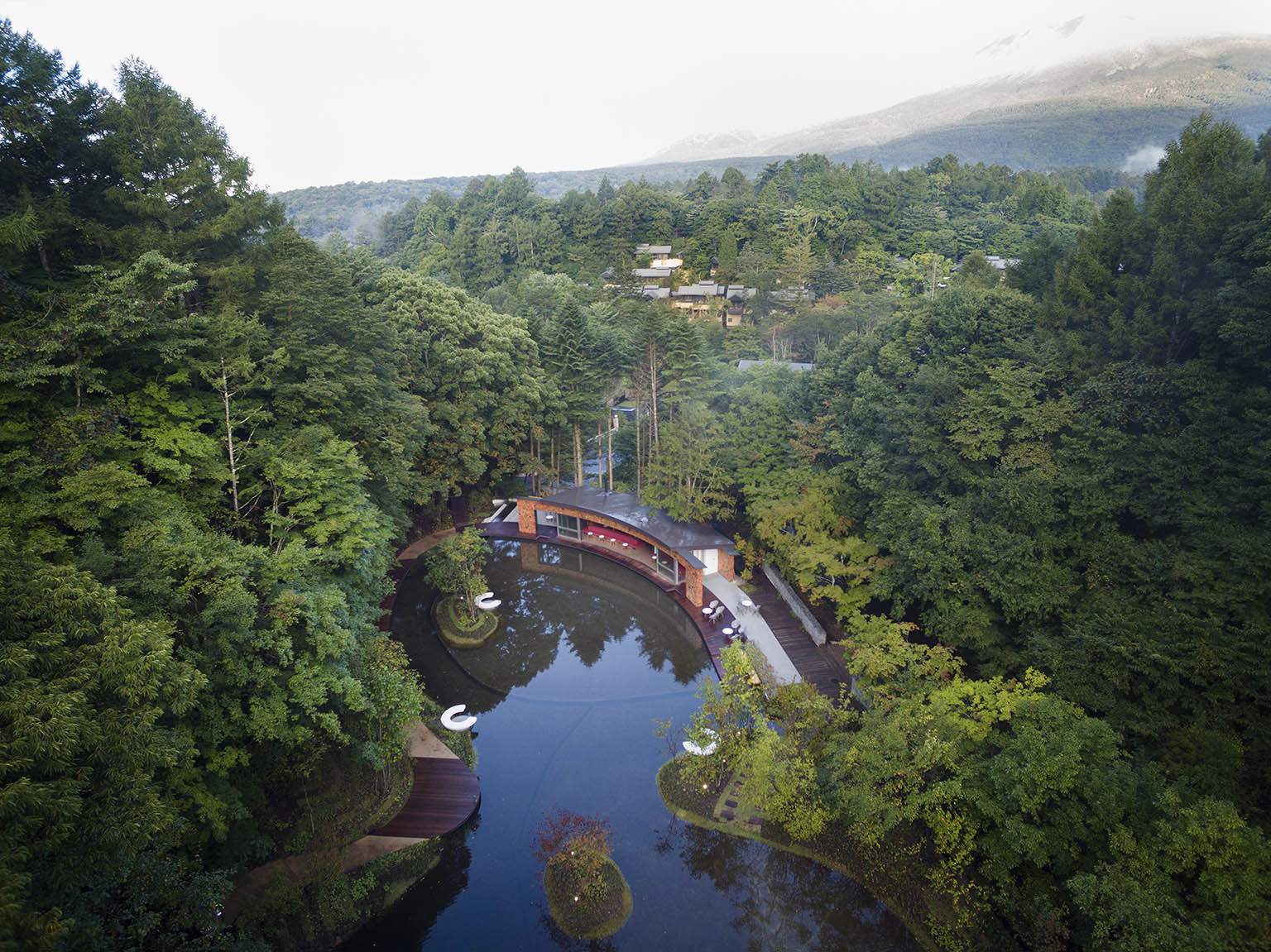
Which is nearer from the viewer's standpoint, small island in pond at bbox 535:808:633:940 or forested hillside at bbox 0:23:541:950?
forested hillside at bbox 0:23:541:950

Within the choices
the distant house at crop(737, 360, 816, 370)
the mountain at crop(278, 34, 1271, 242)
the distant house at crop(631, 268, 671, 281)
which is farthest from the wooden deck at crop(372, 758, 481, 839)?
the mountain at crop(278, 34, 1271, 242)

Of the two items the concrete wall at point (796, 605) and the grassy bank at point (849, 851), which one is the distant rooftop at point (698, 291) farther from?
the grassy bank at point (849, 851)

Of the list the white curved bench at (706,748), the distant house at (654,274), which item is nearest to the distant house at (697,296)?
the distant house at (654,274)

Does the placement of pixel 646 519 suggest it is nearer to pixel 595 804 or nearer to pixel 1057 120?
pixel 595 804

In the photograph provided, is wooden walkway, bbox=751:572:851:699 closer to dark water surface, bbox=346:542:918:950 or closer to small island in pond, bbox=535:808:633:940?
dark water surface, bbox=346:542:918:950

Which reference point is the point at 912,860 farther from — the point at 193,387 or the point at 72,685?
the point at 193,387
